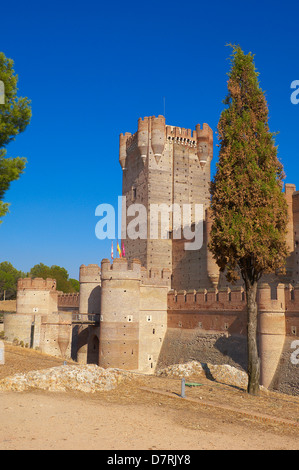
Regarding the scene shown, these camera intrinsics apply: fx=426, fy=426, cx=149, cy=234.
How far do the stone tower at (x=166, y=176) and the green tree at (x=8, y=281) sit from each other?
128 ft

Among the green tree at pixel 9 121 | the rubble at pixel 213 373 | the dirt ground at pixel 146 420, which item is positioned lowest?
the rubble at pixel 213 373

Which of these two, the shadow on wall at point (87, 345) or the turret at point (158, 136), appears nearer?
the shadow on wall at point (87, 345)

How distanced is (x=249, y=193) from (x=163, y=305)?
2143 centimetres

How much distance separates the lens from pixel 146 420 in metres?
8.33

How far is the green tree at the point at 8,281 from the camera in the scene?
80.8 metres

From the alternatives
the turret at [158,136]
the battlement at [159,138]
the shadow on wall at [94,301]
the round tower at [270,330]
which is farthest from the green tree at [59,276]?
the round tower at [270,330]

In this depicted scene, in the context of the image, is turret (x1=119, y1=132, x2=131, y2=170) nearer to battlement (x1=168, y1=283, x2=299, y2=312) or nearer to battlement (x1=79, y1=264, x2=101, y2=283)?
battlement (x1=79, y1=264, x2=101, y2=283)

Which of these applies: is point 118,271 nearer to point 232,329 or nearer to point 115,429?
point 232,329

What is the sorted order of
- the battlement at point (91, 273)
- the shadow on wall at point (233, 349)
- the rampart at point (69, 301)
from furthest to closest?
the rampart at point (69, 301)
the battlement at point (91, 273)
the shadow on wall at point (233, 349)

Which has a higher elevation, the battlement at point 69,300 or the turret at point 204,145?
the turret at point 204,145

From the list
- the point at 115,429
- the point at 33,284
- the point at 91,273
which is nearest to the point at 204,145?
the point at 91,273

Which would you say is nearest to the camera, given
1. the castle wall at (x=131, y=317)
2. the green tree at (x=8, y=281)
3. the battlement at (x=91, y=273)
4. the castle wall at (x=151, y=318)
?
the castle wall at (x=131, y=317)

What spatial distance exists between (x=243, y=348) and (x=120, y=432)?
19.2 m

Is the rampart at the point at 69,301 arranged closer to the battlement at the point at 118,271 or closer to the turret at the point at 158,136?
the battlement at the point at 118,271
